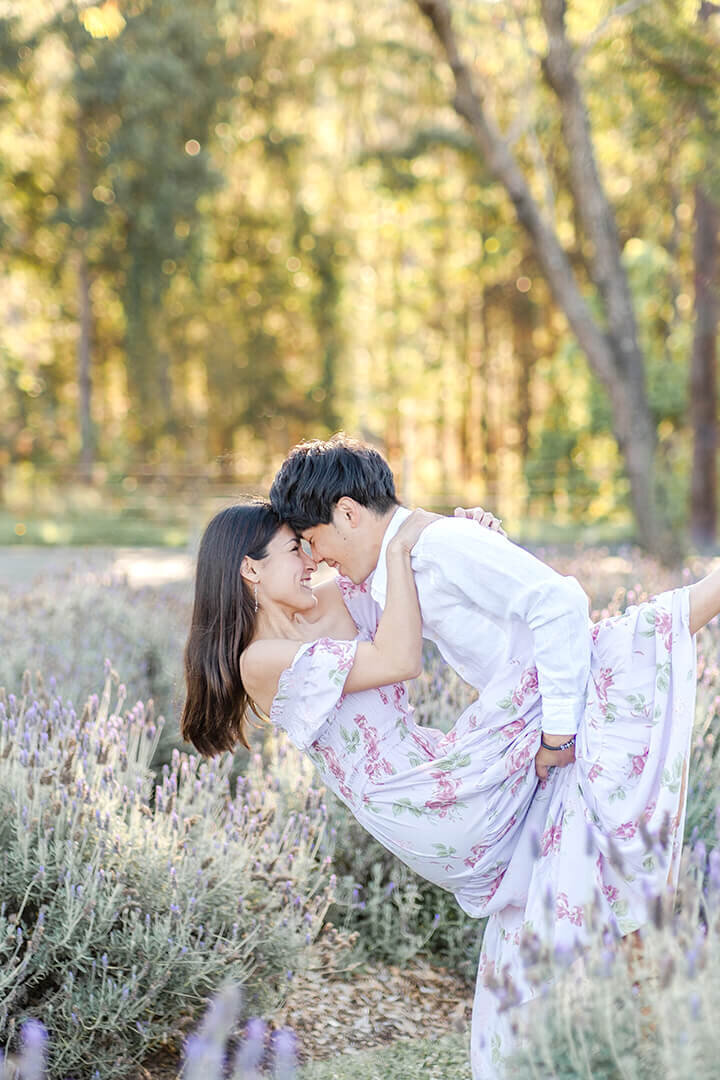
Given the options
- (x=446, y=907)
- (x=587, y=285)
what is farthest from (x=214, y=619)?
(x=587, y=285)

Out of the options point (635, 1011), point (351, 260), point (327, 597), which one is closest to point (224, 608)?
point (327, 597)

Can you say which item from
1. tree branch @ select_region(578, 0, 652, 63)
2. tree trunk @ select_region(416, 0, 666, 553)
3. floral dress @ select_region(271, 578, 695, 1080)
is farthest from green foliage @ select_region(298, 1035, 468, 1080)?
tree branch @ select_region(578, 0, 652, 63)

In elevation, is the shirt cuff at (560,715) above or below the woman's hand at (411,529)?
→ below

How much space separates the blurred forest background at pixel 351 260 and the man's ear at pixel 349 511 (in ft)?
26.2

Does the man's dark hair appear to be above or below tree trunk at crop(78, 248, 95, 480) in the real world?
below

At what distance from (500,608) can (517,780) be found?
38 cm

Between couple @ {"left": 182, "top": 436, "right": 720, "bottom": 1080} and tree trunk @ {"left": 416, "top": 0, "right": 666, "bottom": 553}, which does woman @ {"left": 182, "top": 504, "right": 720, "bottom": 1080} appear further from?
tree trunk @ {"left": 416, "top": 0, "right": 666, "bottom": 553}

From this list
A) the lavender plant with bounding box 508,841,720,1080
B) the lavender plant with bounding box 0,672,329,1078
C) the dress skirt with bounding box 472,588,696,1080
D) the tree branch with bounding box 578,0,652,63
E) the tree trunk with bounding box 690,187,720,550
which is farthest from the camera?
the tree trunk with bounding box 690,187,720,550

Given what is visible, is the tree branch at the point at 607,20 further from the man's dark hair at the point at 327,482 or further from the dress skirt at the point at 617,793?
the dress skirt at the point at 617,793

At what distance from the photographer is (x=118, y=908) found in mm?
2836

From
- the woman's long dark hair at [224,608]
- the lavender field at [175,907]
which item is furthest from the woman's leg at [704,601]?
the woman's long dark hair at [224,608]

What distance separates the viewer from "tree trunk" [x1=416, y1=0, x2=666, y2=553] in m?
10.2

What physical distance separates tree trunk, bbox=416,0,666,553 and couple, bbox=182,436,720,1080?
7.90 m

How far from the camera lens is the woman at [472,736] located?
2.45 meters
